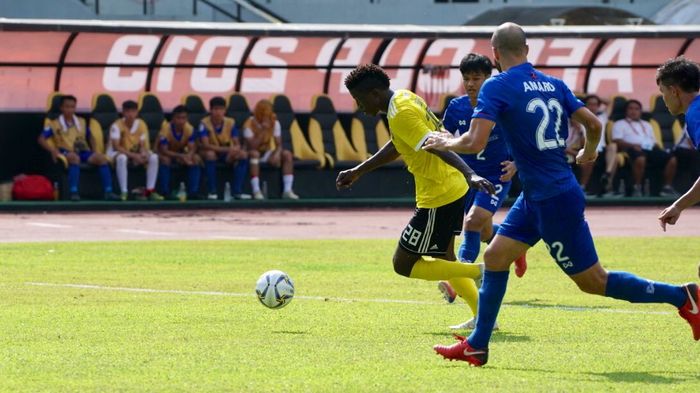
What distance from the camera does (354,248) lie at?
20.4 meters

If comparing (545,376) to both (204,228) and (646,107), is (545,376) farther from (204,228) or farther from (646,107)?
(646,107)

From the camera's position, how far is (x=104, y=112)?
29.0 m

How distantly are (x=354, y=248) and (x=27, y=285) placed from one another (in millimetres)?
6271

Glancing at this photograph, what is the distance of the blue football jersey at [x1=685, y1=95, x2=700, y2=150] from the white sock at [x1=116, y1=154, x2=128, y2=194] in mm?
19809

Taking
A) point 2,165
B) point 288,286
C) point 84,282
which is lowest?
point 2,165

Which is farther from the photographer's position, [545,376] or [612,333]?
[612,333]

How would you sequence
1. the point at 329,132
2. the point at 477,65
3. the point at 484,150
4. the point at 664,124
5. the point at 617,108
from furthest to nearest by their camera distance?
1. the point at 664,124
2. the point at 617,108
3. the point at 329,132
4. the point at 484,150
5. the point at 477,65

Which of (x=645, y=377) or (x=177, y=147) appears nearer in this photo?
(x=645, y=377)

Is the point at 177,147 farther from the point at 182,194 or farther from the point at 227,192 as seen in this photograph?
the point at 227,192

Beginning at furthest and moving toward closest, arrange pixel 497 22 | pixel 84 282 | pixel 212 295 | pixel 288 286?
pixel 497 22
pixel 84 282
pixel 212 295
pixel 288 286

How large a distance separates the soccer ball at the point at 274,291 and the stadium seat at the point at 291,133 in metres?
18.2

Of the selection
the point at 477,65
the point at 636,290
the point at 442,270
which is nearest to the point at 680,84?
the point at 636,290

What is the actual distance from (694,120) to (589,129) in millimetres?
616

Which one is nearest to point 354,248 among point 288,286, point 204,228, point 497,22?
point 204,228
